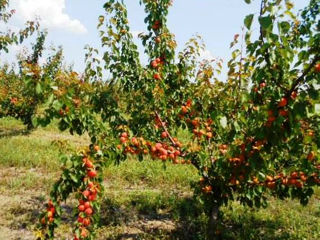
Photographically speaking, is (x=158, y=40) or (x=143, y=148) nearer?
(x=143, y=148)

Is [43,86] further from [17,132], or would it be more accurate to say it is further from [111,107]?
[17,132]

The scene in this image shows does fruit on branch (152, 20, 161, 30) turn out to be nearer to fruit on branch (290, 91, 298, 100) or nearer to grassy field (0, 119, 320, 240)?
grassy field (0, 119, 320, 240)

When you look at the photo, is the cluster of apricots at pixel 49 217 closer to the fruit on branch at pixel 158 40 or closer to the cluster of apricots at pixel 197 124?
the cluster of apricots at pixel 197 124

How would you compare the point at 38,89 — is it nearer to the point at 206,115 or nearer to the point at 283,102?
the point at 283,102

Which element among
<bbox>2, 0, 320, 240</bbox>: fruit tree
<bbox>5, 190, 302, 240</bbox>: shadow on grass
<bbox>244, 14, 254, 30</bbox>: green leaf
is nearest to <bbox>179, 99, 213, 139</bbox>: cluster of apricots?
<bbox>2, 0, 320, 240</bbox>: fruit tree

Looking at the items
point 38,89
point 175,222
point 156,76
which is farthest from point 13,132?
point 38,89

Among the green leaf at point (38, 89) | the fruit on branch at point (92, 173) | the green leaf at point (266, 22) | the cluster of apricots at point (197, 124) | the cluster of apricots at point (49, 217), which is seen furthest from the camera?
the cluster of apricots at point (197, 124)

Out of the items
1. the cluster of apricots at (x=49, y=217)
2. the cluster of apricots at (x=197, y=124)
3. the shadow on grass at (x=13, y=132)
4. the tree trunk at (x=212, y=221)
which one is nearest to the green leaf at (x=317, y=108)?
the cluster of apricots at (x=197, y=124)

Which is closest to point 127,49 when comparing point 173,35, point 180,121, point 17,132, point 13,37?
point 173,35

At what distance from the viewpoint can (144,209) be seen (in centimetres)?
689

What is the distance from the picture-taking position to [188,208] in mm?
6801

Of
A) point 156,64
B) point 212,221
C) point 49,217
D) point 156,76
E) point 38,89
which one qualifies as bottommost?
point 212,221

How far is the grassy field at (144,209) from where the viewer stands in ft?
19.5

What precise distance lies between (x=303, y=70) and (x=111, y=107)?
9.83 ft
